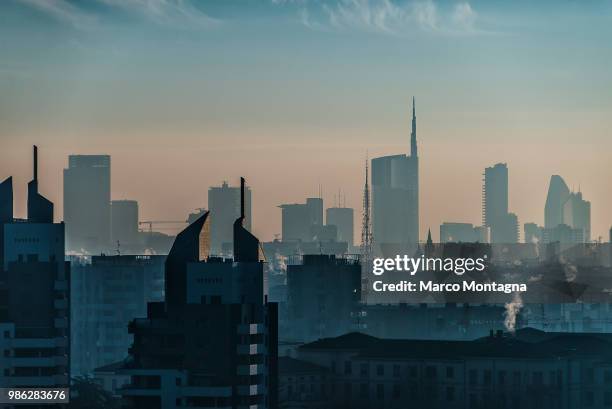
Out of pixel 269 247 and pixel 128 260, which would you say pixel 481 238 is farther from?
pixel 128 260

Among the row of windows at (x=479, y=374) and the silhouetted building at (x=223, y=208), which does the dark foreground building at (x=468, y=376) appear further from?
the silhouetted building at (x=223, y=208)

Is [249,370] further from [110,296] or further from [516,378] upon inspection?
[110,296]

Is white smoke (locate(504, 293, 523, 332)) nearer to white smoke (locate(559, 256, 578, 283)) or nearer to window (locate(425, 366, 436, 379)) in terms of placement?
white smoke (locate(559, 256, 578, 283))

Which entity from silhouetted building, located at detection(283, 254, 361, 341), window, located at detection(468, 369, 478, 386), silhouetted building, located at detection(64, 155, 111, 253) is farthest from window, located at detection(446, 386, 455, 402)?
silhouetted building, located at detection(64, 155, 111, 253)

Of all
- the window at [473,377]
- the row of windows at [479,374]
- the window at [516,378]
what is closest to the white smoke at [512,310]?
the row of windows at [479,374]

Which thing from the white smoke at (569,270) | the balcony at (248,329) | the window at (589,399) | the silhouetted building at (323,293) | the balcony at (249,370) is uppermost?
the white smoke at (569,270)

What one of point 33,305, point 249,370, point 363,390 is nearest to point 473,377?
point 363,390
